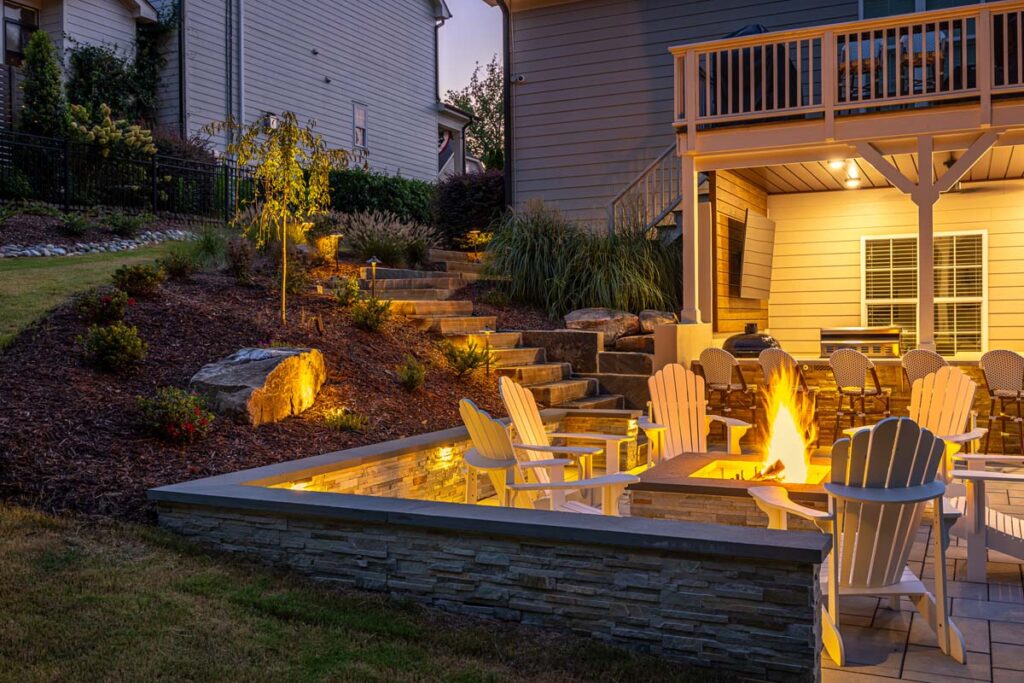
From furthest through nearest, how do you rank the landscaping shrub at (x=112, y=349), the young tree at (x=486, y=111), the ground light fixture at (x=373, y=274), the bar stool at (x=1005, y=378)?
1. the young tree at (x=486, y=111)
2. the ground light fixture at (x=373, y=274)
3. the bar stool at (x=1005, y=378)
4. the landscaping shrub at (x=112, y=349)

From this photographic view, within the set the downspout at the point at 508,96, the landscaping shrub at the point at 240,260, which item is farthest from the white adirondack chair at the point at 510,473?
the downspout at the point at 508,96

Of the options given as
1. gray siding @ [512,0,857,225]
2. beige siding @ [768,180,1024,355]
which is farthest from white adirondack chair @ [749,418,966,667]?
gray siding @ [512,0,857,225]

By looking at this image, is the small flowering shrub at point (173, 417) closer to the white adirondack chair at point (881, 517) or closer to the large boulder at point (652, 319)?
the white adirondack chair at point (881, 517)

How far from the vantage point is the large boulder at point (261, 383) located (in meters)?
5.90

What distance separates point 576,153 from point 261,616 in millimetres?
11327

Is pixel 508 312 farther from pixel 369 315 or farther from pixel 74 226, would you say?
pixel 74 226

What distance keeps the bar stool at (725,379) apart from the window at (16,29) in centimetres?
1351

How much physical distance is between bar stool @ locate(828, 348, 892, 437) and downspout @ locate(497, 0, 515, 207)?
7.13 meters

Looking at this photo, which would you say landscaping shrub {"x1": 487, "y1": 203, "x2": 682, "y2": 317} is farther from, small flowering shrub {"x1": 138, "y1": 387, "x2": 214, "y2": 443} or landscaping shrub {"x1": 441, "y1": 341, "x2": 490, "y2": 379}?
small flowering shrub {"x1": 138, "y1": 387, "x2": 214, "y2": 443}

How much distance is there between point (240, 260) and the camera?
30.4 ft

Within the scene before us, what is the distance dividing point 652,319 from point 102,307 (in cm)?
587

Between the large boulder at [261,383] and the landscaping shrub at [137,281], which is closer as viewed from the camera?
the large boulder at [261,383]

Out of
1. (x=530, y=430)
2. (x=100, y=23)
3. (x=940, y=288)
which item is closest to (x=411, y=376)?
(x=530, y=430)

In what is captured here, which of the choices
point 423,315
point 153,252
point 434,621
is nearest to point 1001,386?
point 423,315
